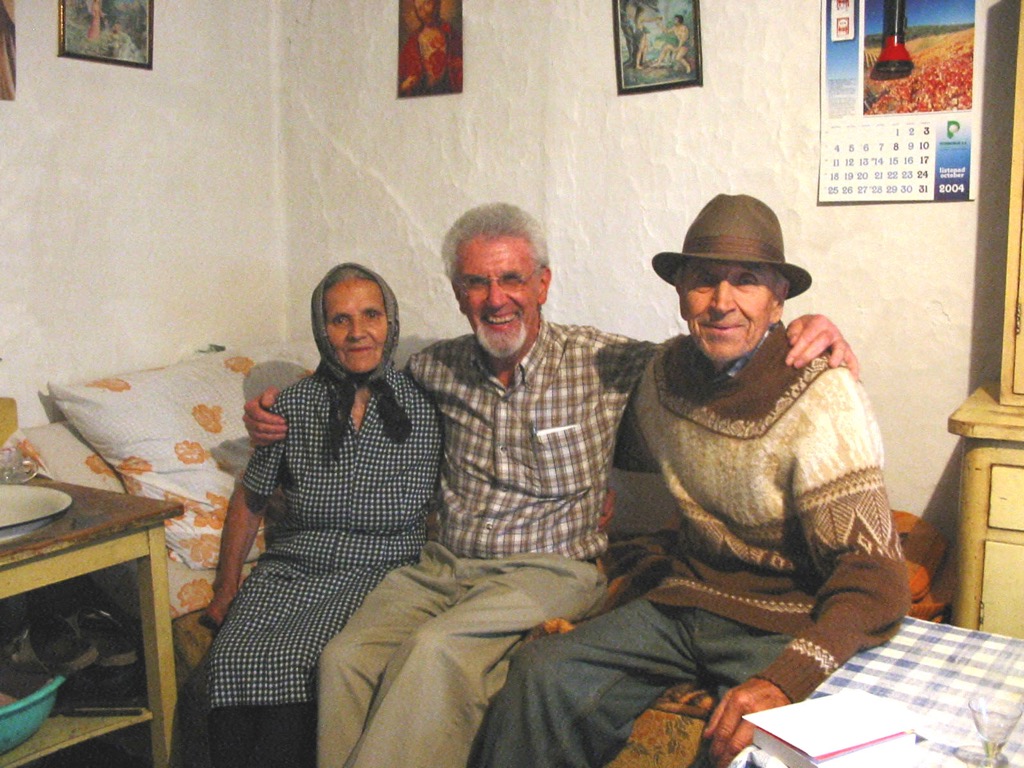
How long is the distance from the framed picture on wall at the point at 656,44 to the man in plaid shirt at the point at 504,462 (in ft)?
1.92

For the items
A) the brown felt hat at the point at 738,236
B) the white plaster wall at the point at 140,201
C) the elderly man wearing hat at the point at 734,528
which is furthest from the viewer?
the white plaster wall at the point at 140,201

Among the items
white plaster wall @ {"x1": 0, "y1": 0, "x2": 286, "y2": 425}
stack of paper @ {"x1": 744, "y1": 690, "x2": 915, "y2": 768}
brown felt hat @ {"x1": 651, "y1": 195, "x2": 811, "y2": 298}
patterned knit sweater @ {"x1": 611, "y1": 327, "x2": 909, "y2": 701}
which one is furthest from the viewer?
white plaster wall @ {"x1": 0, "y1": 0, "x2": 286, "y2": 425}

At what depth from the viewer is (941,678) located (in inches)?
49.5

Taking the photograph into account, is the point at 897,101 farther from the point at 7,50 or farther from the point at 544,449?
the point at 7,50

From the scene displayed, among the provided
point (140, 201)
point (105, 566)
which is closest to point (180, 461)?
point (105, 566)

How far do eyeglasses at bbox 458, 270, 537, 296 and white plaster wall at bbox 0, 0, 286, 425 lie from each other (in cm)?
116

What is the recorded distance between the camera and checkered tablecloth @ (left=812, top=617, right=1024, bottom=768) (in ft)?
Answer: 3.50

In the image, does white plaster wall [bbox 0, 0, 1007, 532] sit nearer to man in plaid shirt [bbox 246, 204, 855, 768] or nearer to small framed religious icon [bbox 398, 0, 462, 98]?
small framed religious icon [bbox 398, 0, 462, 98]

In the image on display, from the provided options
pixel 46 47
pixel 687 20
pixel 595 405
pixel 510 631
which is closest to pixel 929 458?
pixel 595 405

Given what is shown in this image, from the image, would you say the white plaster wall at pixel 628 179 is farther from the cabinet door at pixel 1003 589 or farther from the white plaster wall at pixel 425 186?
the cabinet door at pixel 1003 589

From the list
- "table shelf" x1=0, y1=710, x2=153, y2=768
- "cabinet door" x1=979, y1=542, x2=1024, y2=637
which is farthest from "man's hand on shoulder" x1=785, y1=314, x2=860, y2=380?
"table shelf" x1=0, y1=710, x2=153, y2=768

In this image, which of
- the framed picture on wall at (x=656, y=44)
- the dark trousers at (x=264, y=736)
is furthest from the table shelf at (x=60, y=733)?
the framed picture on wall at (x=656, y=44)

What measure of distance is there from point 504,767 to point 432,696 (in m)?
0.23

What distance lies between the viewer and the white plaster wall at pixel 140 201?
243 cm
